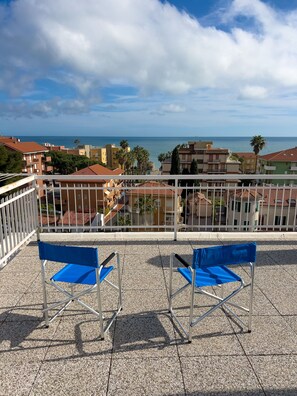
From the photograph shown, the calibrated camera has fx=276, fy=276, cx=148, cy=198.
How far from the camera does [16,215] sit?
4.40 m

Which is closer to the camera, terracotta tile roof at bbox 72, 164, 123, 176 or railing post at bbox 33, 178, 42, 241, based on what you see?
railing post at bbox 33, 178, 42, 241

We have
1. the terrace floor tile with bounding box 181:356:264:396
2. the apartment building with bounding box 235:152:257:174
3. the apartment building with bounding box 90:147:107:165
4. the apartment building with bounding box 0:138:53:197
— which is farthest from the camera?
the apartment building with bounding box 90:147:107:165

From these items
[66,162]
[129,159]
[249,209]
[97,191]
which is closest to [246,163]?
[129,159]

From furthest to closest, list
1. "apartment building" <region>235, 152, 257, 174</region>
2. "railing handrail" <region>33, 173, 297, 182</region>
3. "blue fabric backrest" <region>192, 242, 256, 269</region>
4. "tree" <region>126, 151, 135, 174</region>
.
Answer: "apartment building" <region>235, 152, 257, 174</region> < "tree" <region>126, 151, 135, 174</region> < "railing handrail" <region>33, 173, 297, 182</region> < "blue fabric backrest" <region>192, 242, 256, 269</region>

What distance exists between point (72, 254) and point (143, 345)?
1.05 metres

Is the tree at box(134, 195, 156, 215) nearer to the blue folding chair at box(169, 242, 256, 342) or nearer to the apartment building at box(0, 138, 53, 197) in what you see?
the blue folding chair at box(169, 242, 256, 342)

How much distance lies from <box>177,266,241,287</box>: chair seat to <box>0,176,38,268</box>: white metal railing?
2.62 m

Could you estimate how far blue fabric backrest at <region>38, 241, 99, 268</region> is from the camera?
7.33 feet

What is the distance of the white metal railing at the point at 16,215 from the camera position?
12.7ft

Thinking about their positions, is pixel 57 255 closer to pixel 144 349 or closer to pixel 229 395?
pixel 144 349

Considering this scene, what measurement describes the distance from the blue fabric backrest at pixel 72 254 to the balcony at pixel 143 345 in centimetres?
80

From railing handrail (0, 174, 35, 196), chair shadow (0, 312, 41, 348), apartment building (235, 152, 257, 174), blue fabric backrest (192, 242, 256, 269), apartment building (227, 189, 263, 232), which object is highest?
railing handrail (0, 174, 35, 196)

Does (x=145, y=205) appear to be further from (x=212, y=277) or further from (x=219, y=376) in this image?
(x=219, y=376)

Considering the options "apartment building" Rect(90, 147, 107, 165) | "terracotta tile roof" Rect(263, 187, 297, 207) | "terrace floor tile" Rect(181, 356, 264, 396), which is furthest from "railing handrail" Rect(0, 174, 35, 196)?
"apartment building" Rect(90, 147, 107, 165)
